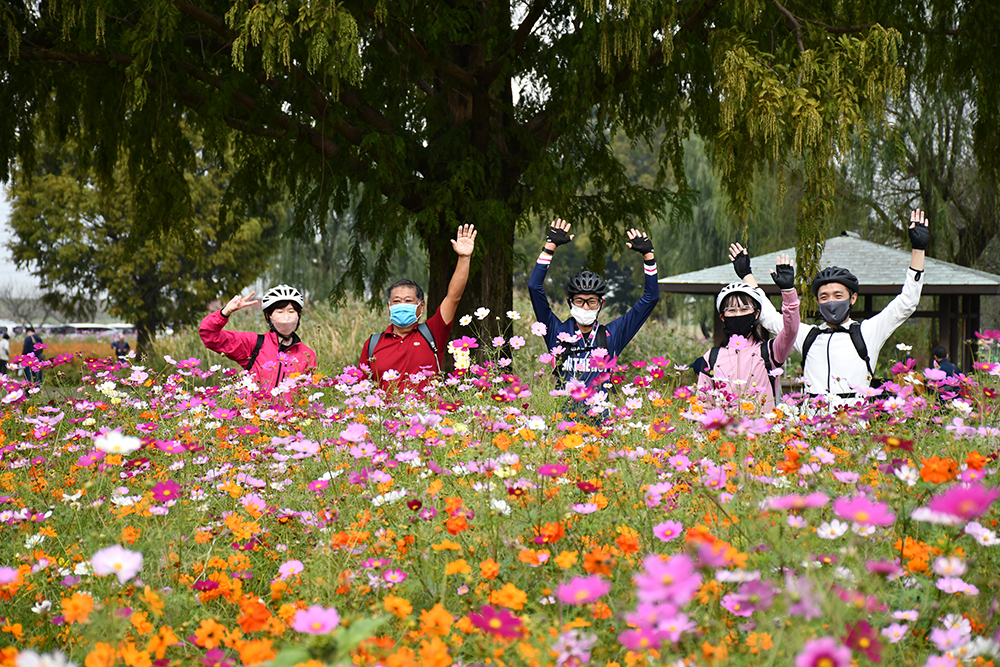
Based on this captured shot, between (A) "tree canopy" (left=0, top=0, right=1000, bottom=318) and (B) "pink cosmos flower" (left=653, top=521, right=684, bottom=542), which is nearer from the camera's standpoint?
(B) "pink cosmos flower" (left=653, top=521, right=684, bottom=542)

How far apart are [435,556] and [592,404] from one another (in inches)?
42.4

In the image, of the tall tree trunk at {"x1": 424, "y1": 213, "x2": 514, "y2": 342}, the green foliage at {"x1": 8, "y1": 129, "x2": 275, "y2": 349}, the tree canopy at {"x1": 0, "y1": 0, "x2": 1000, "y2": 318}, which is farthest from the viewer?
the green foliage at {"x1": 8, "y1": 129, "x2": 275, "y2": 349}

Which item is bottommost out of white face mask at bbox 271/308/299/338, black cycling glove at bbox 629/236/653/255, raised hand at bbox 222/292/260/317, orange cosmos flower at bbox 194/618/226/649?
orange cosmos flower at bbox 194/618/226/649

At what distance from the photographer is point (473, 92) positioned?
22.6 feet

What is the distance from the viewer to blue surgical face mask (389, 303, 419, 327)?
4973 millimetres

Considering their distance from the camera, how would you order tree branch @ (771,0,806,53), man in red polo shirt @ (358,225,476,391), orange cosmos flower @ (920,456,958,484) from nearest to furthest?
orange cosmos flower @ (920,456,958,484) < man in red polo shirt @ (358,225,476,391) < tree branch @ (771,0,806,53)

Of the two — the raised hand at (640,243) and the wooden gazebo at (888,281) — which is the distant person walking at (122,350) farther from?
the wooden gazebo at (888,281)

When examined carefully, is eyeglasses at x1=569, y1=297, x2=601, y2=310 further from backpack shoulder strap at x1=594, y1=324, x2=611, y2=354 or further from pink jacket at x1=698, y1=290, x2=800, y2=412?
pink jacket at x1=698, y1=290, x2=800, y2=412

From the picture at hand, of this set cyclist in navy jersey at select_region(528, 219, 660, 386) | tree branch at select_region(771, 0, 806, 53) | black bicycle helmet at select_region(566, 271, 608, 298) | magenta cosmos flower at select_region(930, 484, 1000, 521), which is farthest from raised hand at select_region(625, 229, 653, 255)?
magenta cosmos flower at select_region(930, 484, 1000, 521)

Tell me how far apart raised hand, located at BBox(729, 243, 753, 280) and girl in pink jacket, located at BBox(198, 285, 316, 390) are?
2678 mm

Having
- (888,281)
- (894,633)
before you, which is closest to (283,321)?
(894,633)

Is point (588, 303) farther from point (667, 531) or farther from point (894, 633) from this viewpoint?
point (894, 633)

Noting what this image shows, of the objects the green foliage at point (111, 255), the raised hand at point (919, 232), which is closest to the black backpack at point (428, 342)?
the raised hand at point (919, 232)

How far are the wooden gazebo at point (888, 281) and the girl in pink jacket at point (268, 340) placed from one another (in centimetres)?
429
